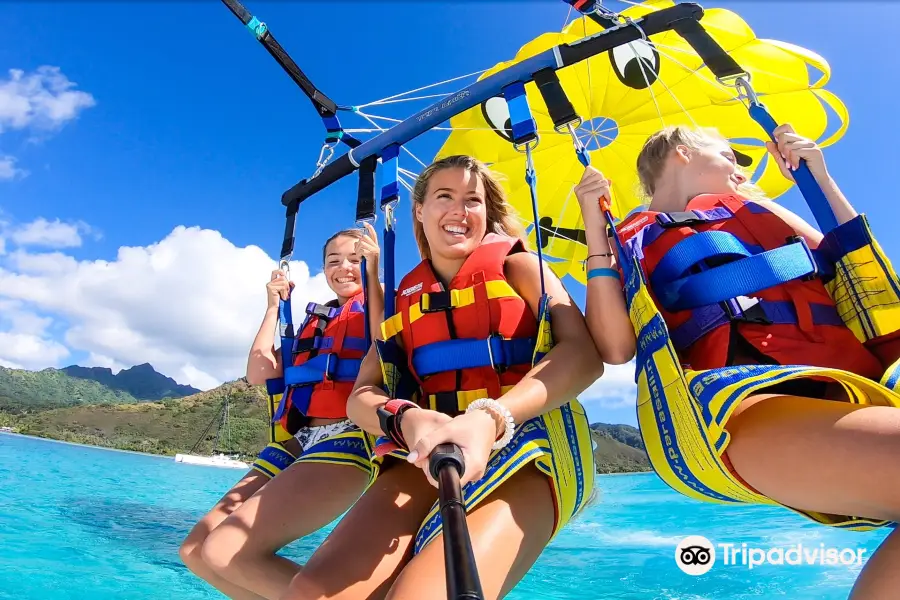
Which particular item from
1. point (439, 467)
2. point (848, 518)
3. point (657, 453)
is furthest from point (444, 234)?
point (848, 518)

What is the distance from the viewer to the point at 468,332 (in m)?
1.85

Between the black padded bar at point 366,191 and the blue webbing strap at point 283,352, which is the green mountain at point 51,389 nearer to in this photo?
the blue webbing strap at point 283,352

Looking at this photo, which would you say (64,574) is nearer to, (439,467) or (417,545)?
(417,545)

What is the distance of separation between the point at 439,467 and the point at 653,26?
214 centimetres

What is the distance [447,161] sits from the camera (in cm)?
212

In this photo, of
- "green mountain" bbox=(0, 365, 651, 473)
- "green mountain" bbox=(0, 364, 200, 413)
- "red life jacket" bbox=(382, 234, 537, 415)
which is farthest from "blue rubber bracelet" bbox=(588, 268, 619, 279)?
"green mountain" bbox=(0, 364, 200, 413)

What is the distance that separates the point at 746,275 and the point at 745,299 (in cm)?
7

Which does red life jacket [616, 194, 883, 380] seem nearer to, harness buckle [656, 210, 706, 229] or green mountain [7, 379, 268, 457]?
harness buckle [656, 210, 706, 229]

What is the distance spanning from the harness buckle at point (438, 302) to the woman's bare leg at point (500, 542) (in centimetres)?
61

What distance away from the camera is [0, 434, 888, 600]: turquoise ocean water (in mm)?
4168

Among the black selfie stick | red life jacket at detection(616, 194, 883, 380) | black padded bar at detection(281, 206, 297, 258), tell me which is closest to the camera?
the black selfie stick

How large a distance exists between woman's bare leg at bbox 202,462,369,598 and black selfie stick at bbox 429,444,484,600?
1.28 metres

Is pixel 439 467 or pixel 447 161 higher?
pixel 447 161

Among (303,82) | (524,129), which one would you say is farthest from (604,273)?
(303,82)
